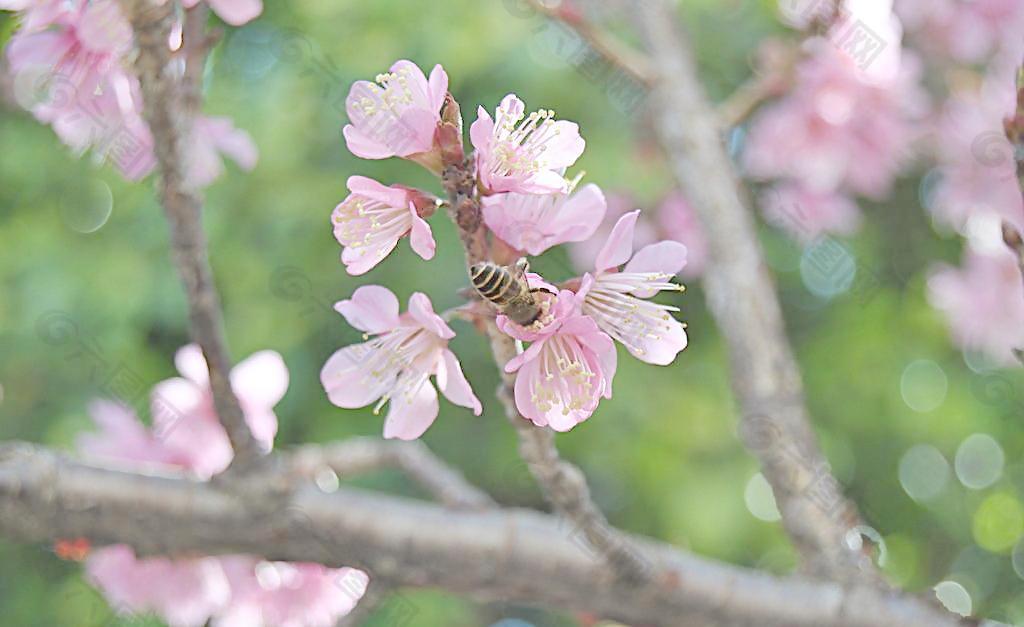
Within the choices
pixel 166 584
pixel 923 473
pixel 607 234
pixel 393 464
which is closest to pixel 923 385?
pixel 923 473

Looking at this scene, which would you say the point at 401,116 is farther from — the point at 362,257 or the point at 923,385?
the point at 923,385

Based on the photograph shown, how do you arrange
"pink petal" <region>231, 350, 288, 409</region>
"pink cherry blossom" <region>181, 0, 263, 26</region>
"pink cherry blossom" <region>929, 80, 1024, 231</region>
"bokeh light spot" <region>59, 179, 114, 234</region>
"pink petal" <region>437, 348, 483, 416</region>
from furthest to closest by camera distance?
1. "bokeh light spot" <region>59, 179, 114, 234</region>
2. "pink cherry blossom" <region>929, 80, 1024, 231</region>
3. "pink petal" <region>231, 350, 288, 409</region>
4. "pink cherry blossom" <region>181, 0, 263, 26</region>
5. "pink petal" <region>437, 348, 483, 416</region>

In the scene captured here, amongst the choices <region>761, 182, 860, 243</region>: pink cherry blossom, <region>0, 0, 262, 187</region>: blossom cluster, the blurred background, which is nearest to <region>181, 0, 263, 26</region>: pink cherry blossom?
<region>0, 0, 262, 187</region>: blossom cluster

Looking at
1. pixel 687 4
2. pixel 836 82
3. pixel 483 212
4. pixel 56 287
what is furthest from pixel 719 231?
pixel 56 287

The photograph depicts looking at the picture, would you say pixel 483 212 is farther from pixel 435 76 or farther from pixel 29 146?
pixel 29 146

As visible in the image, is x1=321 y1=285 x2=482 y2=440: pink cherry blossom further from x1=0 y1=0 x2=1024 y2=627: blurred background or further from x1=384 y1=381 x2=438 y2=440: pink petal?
x1=0 y1=0 x2=1024 y2=627: blurred background

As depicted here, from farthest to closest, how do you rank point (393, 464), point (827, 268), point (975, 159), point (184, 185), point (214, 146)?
point (827, 268), point (975, 159), point (393, 464), point (214, 146), point (184, 185)

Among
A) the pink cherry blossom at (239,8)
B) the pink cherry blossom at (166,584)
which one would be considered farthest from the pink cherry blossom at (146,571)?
the pink cherry blossom at (239,8)
